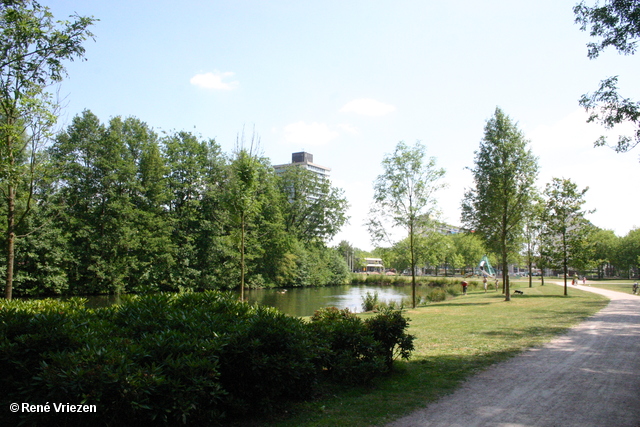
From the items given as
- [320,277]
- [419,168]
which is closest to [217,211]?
[320,277]

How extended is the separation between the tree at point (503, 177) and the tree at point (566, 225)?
133 inches

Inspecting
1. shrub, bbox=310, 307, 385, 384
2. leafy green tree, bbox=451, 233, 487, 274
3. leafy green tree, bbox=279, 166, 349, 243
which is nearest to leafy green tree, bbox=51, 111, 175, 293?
leafy green tree, bbox=279, 166, 349, 243

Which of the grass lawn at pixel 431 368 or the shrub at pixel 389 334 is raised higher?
the shrub at pixel 389 334

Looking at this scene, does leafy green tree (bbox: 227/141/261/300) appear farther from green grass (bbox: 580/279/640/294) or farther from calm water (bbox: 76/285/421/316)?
green grass (bbox: 580/279/640/294)

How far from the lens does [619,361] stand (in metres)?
7.59

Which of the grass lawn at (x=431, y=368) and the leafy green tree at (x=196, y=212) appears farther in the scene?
the leafy green tree at (x=196, y=212)

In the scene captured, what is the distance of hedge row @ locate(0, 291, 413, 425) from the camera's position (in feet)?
11.7

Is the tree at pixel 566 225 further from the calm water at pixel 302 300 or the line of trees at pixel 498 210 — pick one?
the calm water at pixel 302 300

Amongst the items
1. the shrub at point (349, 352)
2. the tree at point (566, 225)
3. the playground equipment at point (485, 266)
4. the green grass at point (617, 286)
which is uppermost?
the tree at point (566, 225)

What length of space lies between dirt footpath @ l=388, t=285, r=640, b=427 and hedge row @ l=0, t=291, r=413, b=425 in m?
1.38

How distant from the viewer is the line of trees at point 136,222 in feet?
99.2

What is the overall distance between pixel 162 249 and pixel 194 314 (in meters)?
31.9

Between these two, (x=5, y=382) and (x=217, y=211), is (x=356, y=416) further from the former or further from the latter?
(x=217, y=211)

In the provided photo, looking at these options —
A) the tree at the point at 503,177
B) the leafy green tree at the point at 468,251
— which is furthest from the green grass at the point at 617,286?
the leafy green tree at the point at 468,251
